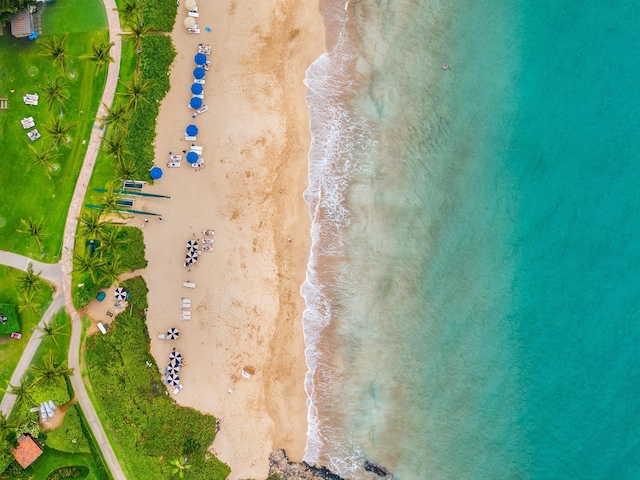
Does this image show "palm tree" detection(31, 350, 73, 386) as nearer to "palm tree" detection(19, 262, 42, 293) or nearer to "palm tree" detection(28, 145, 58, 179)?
"palm tree" detection(19, 262, 42, 293)

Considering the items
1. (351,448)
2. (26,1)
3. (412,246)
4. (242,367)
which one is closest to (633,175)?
(412,246)

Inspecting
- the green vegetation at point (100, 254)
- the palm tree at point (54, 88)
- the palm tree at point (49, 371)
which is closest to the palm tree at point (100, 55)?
the palm tree at point (54, 88)

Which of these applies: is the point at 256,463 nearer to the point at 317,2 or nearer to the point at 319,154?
the point at 319,154

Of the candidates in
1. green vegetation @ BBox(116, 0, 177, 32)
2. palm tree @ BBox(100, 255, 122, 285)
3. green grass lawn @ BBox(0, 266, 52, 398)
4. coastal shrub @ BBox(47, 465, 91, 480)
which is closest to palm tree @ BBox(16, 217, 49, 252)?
green grass lawn @ BBox(0, 266, 52, 398)

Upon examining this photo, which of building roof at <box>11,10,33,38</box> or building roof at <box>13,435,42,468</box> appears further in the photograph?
building roof at <box>11,10,33,38</box>

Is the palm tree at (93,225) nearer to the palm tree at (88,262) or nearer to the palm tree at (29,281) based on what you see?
the palm tree at (88,262)

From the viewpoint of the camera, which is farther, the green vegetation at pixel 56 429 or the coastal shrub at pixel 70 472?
the coastal shrub at pixel 70 472
